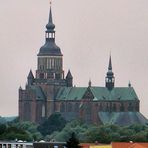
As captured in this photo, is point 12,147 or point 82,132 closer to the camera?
point 12,147

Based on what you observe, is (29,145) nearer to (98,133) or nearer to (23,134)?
(23,134)

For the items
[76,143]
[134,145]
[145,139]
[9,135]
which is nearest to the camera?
[76,143]

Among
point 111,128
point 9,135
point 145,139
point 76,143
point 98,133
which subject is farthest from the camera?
point 111,128

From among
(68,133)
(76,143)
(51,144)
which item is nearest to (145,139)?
(68,133)

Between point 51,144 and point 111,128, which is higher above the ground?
point 111,128

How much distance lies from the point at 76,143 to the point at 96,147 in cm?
2546

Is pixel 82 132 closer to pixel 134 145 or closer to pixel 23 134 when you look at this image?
pixel 23 134

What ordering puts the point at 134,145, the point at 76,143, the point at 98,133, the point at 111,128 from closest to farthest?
the point at 76,143
the point at 134,145
the point at 98,133
the point at 111,128

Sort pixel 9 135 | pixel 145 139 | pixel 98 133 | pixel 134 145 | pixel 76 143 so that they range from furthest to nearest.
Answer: pixel 98 133 → pixel 145 139 → pixel 9 135 → pixel 134 145 → pixel 76 143

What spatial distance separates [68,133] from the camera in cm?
18962

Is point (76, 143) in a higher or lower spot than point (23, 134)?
lower

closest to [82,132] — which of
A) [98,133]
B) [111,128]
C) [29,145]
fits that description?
[111,128]

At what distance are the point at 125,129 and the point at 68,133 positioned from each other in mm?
11419

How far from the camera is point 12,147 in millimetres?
120438
